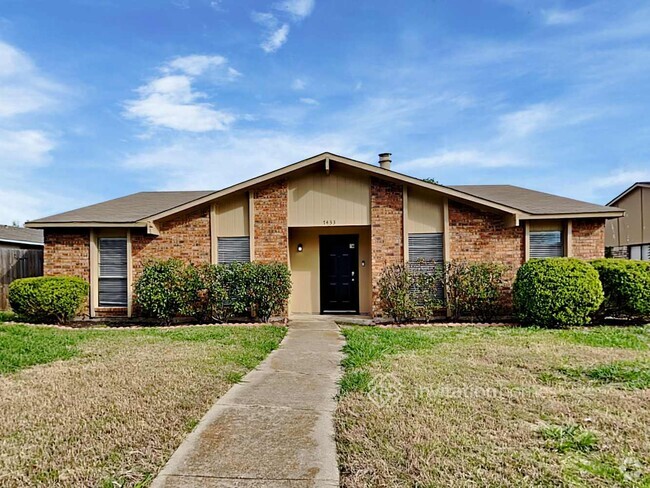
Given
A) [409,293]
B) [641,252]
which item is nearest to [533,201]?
[409,293]

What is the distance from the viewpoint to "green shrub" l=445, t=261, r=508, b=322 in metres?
10.7

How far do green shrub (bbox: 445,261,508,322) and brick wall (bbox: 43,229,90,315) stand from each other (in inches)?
363

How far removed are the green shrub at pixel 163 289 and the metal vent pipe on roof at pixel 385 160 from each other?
21.0 ft

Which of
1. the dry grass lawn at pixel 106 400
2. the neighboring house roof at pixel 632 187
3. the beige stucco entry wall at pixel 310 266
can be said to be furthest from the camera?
the neighboring house roof at pixel 632 187

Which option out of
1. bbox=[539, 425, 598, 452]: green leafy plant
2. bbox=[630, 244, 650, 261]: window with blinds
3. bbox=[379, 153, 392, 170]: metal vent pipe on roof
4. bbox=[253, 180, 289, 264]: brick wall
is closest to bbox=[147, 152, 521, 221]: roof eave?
bbox=[253, 180, 289, 264]: brick wall

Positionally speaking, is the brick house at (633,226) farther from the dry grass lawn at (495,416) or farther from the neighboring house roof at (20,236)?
the neighboring house roof at (20,236)

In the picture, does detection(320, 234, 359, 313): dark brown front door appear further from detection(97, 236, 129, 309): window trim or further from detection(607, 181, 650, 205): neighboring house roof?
detection(607, 181, 650, 205): neighboring house roof

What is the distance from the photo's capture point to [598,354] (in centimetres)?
686

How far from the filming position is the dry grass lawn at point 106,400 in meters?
3.24

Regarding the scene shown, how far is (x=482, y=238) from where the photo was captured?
11.2 meters

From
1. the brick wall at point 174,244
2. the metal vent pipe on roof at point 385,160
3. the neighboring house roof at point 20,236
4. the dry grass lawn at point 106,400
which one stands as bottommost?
the dry grass lawn at point 106,400

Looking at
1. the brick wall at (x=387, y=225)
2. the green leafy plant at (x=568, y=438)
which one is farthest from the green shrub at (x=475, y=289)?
the green leafy plant at (x=568, y=438)

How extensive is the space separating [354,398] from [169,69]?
37.7ft

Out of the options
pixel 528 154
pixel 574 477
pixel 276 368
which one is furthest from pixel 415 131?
pixel 574 477
